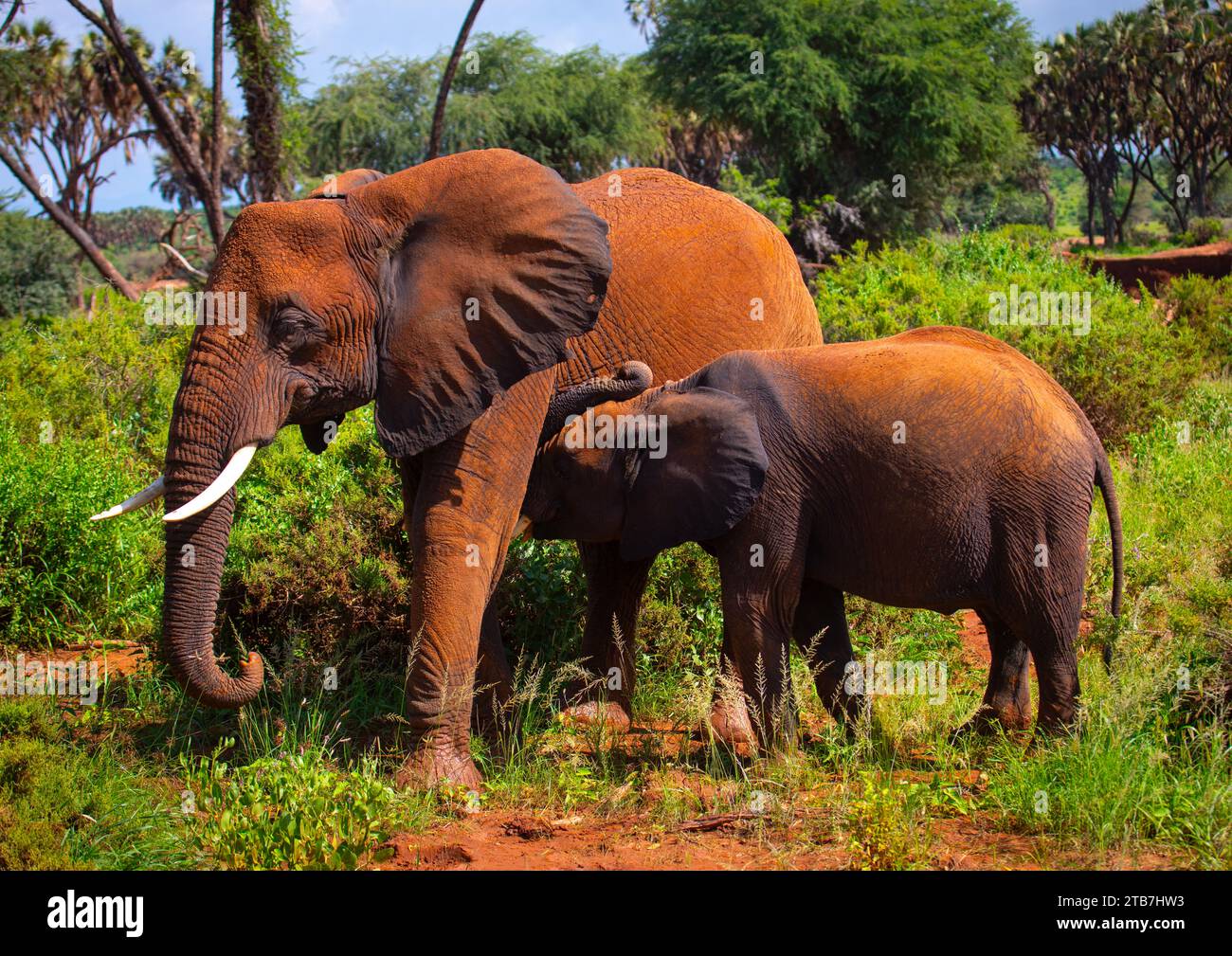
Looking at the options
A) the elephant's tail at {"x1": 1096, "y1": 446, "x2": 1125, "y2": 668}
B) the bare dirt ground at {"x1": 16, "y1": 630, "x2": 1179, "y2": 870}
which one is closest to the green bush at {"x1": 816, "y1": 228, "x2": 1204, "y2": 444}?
the elephant's tail at {"x1": 1096, "y1": 446, "x2": 1125, "y2": 668}

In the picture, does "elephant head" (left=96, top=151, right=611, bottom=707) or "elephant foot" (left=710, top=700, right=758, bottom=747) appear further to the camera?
"elephant foot" (left=710, top=700, right=758, bottom=747)

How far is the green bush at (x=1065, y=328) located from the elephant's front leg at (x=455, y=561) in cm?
653

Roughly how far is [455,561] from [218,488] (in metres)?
1.00

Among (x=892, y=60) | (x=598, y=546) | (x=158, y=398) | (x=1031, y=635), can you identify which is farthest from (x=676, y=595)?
(x=892, y=60)

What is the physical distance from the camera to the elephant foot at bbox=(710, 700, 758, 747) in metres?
6.06

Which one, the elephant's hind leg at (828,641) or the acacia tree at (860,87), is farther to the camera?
the acacia tree at (860,87)

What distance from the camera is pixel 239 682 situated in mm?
5680

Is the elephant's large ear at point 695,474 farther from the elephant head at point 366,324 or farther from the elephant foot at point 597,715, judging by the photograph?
the elephant foot at point 597,715

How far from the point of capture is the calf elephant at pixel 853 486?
222 inches

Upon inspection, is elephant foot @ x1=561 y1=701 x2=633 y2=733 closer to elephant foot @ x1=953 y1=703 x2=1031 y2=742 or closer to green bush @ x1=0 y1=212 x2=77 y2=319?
elephant foot @ x1=953 y1=703 x2=1031 y2=742

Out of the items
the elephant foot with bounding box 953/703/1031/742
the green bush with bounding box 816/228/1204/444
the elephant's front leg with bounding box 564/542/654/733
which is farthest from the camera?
the green bush with bounding box 816/228/1204/444

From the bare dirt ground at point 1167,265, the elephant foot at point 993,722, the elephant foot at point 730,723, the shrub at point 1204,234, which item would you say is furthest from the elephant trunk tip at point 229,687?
the shrub at point 1204,234
